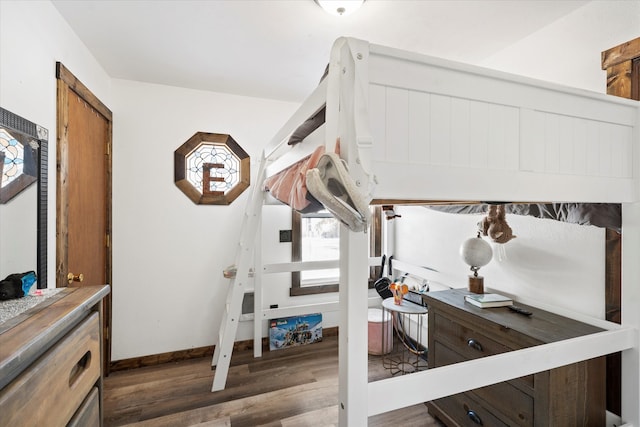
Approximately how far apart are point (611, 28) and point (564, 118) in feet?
3.27

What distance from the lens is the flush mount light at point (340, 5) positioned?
1441 mm

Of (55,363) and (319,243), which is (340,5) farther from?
(319,243)

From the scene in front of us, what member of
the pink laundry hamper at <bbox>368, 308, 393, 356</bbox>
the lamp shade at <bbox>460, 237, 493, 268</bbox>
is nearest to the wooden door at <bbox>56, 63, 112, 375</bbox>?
the pink laundry hamper at <bbox>368, 308, 393, 356</bbox>

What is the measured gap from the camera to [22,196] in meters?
1.24

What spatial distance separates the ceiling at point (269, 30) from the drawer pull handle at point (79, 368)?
1.63m

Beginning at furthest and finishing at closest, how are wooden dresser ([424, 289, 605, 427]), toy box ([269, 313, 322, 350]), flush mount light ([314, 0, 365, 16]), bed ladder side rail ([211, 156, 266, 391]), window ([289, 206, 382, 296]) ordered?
window ([289, 206, 382, 296]) → toy box ([269, 313, 322, 350]) → bed ladder side rail ([211, 156, 266, 391]) → flush mount light ([314, 0, 365, 16]) → wooden dresser ([424, 289, 605, 427])

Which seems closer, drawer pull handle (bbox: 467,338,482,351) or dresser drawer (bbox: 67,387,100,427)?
dresser drawer (bbox: 67,387,100,427)

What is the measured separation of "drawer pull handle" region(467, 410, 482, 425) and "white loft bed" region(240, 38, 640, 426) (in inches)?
25.0

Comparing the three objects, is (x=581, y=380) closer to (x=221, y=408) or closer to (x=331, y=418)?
(x=331, y=418)

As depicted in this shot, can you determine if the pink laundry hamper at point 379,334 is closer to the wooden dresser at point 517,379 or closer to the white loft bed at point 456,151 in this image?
the wooden dresser at point 517,379

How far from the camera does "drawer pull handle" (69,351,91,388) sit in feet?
2.48

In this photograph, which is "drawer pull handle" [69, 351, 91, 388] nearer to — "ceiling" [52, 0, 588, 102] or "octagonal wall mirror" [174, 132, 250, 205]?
"ceiling" [52, 0, 588, 102]

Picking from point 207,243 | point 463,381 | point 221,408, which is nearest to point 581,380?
point 463,381

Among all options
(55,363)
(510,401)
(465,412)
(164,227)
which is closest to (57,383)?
(55,363)
